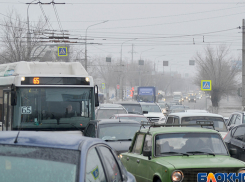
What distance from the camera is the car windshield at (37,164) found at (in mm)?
3816

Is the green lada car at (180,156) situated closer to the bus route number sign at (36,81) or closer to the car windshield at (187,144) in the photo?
the car windshield at (187,144)

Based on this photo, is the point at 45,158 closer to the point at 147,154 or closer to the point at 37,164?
the point at 37,164

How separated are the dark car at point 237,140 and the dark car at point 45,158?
6802 mm

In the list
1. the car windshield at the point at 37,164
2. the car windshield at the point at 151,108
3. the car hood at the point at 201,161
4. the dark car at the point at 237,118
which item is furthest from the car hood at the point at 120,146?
the car windshield at the point at 151,108

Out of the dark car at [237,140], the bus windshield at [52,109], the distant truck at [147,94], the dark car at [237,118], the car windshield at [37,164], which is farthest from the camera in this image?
the distant truck at [147,94]

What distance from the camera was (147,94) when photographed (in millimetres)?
55188

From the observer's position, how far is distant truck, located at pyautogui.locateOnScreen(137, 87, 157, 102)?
180 ft

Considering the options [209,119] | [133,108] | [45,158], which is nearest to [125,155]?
[209,119]

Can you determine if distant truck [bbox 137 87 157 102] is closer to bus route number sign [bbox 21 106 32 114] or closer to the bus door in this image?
the bus door

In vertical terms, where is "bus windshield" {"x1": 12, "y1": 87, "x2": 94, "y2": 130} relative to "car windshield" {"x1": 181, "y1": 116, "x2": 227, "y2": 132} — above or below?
above

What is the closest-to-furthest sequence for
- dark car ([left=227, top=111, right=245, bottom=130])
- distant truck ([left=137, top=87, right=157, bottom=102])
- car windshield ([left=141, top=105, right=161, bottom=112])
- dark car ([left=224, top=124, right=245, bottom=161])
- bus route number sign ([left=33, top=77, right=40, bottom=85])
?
dark car ([left=224, top=124, right=245, bottom=161]), bus route number sign ([left=33, top=77, right=40, bottom=85]), dark car ([left=227, top=111, right=245, bottom=130]), car windshield ([left=141, top=105, right=161, bottom=112]), distant truck ([left=137, top=87, right=157, bottom=102])

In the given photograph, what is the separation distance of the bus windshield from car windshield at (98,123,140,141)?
0.80 metres

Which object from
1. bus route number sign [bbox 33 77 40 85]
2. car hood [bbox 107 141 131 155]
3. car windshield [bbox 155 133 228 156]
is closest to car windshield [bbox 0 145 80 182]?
→ car windshield [bbox 155 133 228 156]

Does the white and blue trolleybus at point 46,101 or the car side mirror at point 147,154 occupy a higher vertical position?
the white and blue trolleybus at point 46,101
